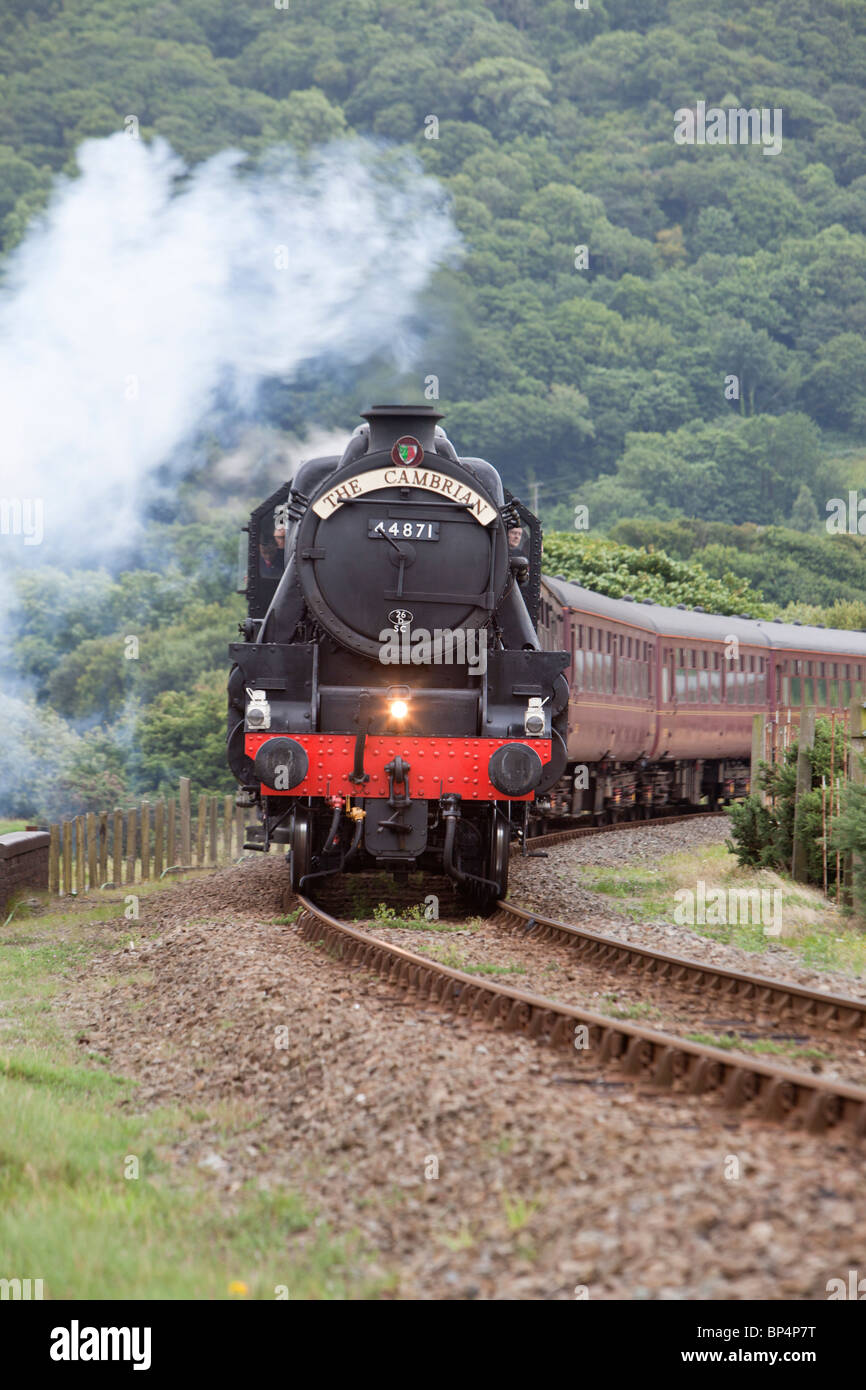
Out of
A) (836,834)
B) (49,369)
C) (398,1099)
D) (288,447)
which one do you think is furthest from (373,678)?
(288,447)

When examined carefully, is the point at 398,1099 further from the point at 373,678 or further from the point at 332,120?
the point at 332,120

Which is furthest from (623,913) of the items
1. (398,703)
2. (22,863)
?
(22,863)

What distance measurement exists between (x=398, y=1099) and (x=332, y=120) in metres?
95.5

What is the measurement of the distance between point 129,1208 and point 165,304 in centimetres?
4251

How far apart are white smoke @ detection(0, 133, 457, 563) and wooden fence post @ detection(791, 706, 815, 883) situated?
23.9 metres

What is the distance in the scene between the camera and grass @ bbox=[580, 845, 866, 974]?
385 inches

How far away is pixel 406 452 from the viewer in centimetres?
1088

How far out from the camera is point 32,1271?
4484 mm

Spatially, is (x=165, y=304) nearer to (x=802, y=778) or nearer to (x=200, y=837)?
(x=200, y=837)

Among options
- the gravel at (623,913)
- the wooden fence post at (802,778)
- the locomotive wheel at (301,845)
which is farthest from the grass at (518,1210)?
the wooden fence post at (802,778)

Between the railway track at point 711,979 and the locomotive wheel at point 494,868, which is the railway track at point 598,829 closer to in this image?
the locomotive wheel at point 494,868

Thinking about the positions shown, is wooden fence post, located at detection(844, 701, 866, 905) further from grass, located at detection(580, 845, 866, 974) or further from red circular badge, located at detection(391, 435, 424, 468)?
red circular badge, located at detection(391, 435, 424, 468)

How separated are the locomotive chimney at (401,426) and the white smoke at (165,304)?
23369 millimetres
